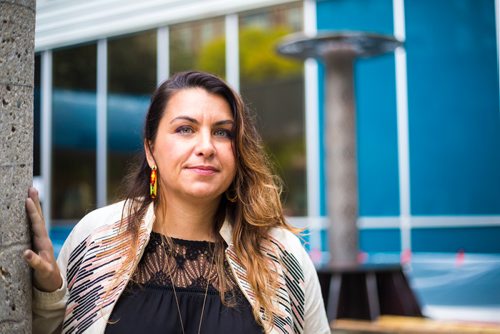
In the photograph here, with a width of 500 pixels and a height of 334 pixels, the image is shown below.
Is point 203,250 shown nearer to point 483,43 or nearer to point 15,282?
point 15,282

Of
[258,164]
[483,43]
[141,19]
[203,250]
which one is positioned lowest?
[203,250]

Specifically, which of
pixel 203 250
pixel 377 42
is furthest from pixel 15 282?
pixel 377 42

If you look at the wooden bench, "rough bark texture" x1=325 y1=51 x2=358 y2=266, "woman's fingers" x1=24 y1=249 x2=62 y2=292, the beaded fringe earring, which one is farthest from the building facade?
"woman's fingers" x1=24 y1=249 x2=62 y2=292

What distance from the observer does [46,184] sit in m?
12.6

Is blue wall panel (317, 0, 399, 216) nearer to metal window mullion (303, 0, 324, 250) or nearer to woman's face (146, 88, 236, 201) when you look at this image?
metal window mullion (303, 0, 324, 250)

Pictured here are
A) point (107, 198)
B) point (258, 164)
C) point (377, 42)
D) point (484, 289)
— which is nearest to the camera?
point (258, 164)

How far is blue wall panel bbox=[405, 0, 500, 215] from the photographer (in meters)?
8.67

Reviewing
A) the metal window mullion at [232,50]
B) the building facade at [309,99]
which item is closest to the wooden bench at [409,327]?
the building facade at [309,99]

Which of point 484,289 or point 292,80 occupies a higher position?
point 292,80

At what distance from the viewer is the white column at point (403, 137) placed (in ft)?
30.3

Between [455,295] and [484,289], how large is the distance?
0.33m

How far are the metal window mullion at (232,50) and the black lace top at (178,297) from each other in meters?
8.05

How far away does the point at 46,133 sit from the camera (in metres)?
12.5

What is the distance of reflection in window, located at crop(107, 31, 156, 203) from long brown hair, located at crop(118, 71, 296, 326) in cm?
864
